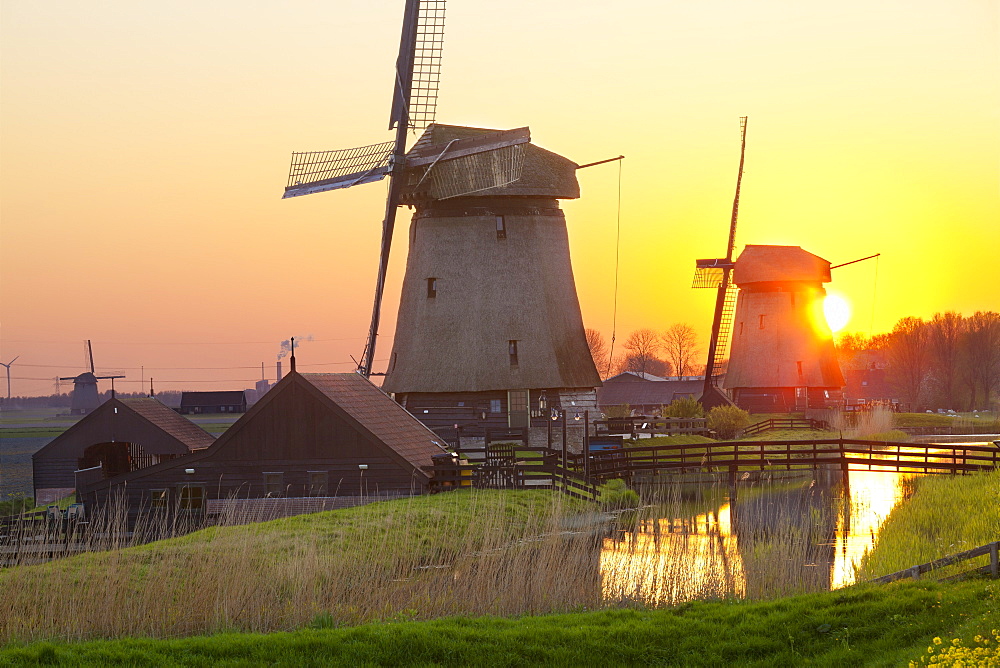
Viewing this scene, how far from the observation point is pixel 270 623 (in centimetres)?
1450

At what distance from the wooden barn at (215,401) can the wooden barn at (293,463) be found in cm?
9320

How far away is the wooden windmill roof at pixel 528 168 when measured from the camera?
35.5 metres

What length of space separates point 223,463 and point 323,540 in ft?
28.5

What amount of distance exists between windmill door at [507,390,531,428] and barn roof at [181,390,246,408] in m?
88.3

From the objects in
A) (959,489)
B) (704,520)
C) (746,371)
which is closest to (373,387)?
(704,520)

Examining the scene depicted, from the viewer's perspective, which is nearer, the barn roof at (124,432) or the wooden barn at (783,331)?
the barn roof at (124,432)

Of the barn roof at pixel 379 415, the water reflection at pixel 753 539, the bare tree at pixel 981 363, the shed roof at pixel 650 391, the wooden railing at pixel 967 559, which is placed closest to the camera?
the wooden railing at pixel 967 559

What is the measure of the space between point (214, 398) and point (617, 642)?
11274 cm

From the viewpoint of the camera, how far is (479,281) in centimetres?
3581

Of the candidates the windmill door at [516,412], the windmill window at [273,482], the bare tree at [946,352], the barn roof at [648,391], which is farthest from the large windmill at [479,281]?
the bare tree at [946,352]

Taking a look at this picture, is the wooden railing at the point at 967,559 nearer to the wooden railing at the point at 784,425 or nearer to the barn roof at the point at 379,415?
the barn roof at the point at 379,415

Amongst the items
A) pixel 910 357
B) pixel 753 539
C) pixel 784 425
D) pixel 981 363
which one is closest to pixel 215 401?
pixel 910 357

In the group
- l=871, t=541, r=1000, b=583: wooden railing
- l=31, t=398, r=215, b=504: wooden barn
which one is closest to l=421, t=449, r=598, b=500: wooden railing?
l=871, t=541, r=1000, b=583: wooden railing

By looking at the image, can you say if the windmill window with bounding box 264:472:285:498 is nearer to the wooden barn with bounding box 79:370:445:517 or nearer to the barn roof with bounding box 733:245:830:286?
the wooden barn with bounding box 79:370:445:517
